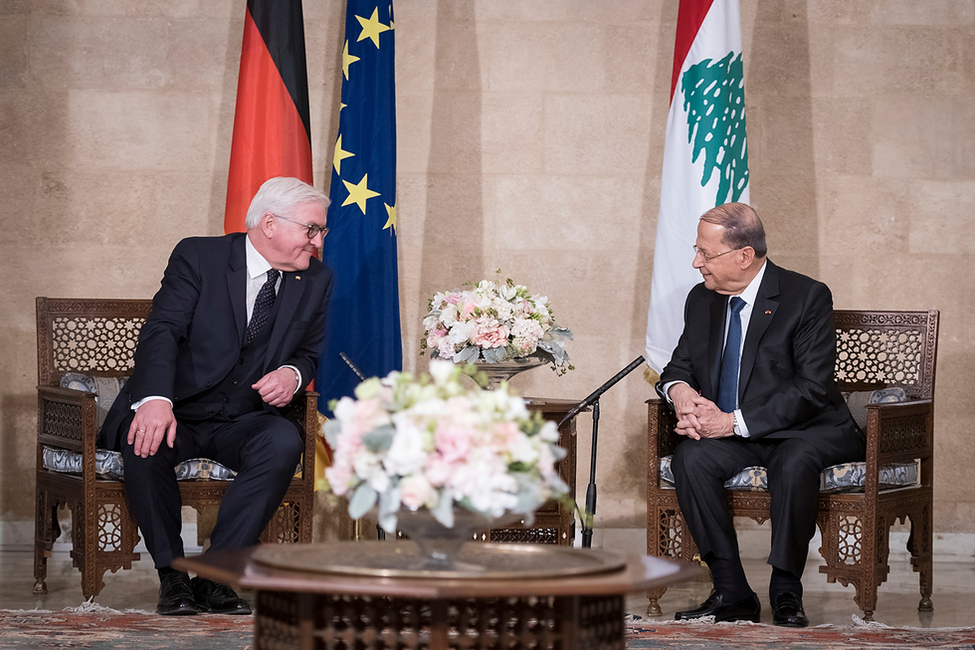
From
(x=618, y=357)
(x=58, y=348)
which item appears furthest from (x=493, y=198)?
(x=58, y=348)

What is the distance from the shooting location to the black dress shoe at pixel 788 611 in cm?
366

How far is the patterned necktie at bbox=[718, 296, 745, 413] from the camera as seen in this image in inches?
160

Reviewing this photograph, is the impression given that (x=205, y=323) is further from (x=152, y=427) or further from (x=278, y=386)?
(x=152, y=427)

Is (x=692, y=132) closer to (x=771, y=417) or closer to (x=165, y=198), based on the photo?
(x=771, y=417)

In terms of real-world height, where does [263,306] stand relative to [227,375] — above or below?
above

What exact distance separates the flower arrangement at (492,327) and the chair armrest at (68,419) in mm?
1291

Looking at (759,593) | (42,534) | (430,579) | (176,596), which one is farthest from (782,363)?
(42,534)

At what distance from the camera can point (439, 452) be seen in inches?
76.4

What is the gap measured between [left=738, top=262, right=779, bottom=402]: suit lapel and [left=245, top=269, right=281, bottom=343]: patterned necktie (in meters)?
1.81

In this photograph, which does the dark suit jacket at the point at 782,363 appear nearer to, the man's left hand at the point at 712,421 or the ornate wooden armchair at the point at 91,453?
the man's left hand at the point at 712,421

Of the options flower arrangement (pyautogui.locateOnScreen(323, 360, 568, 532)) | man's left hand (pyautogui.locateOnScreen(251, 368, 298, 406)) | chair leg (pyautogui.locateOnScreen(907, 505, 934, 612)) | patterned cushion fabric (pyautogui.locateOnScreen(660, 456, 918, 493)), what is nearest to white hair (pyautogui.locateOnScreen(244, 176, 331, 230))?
man's left hand (pyautogui.locateOnScreen(251, 368, 298, 406))

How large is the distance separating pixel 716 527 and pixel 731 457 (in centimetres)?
27

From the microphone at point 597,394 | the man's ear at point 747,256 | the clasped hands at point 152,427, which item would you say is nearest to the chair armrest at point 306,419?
the clasped hands at point 152,427

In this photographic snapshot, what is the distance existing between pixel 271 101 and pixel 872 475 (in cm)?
302
